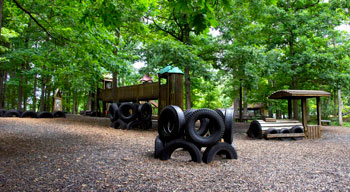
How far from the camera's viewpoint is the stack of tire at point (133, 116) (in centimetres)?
1148

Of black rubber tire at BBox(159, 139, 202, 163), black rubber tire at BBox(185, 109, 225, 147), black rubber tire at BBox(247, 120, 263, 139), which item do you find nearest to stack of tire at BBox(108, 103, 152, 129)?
black rubber tire at BBox(247, 120, 263, 139)

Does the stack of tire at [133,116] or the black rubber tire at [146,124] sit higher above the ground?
the stack of tire at [133,116]

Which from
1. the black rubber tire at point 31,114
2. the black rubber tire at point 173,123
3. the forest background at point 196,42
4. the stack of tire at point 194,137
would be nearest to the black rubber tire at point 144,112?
the forest background at point 196,42

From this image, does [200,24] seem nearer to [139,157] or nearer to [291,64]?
[139,157]

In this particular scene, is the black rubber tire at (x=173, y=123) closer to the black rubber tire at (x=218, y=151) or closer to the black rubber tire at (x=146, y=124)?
the black rubber tire at (x=218, y=151)

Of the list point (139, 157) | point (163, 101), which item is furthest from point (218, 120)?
point (163, 101)

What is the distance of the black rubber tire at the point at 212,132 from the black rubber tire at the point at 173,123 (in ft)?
0.56

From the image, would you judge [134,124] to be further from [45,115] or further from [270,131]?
[45,115]

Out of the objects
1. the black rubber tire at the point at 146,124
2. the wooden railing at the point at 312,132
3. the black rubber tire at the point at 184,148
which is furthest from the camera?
the black rubber tire at the point at 146,124

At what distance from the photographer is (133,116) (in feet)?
38.0

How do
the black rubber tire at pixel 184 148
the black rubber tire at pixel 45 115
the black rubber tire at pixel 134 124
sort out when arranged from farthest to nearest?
1. the black rubber tire at pixel 45 115
2. the black rubber tire at pixel 134 124
3. the black rubber tire at pixel 184 148

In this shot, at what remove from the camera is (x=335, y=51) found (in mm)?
14547

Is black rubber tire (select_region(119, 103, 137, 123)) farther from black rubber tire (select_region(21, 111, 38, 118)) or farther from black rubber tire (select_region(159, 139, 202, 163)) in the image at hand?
black rubber tire (select_region(21, 111, 38, 118))

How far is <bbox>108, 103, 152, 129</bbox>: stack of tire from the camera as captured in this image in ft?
37.7
